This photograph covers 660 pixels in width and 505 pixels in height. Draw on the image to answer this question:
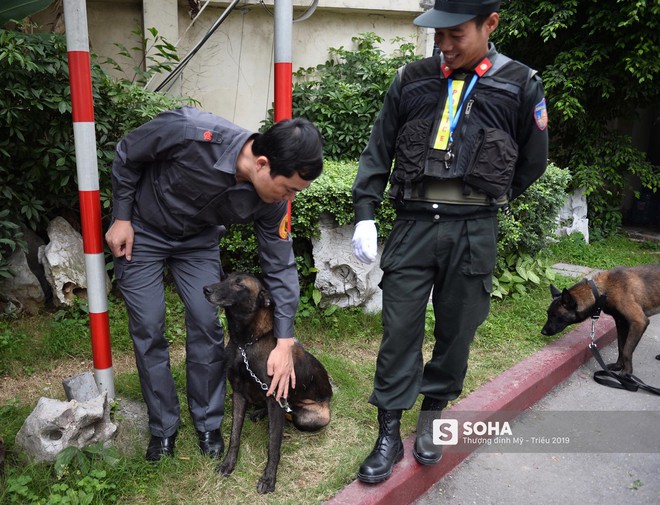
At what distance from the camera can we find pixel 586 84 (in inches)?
339

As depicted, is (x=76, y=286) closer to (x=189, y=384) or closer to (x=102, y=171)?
(x=102, y=171)

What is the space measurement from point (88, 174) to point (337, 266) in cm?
239

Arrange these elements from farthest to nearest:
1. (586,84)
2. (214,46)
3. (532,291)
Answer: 1. (586,84)
2. (214,46)
3. (532,291)

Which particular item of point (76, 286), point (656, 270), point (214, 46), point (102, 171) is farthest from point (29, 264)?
point (656, 270)

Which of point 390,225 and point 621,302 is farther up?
point 390,225

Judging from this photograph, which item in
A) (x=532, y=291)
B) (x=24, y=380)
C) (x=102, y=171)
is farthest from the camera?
(x=532, y=291)

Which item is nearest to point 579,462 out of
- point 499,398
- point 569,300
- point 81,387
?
point 499,398

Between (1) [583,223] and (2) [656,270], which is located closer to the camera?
(2) [656,270]

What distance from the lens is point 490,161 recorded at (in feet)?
8.63

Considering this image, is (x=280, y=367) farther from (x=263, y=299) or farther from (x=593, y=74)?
(x=593, y=74)

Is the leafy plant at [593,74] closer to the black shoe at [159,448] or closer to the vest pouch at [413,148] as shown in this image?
the vest pouch at [413,148]

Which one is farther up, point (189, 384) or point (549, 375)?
point (189, 384)

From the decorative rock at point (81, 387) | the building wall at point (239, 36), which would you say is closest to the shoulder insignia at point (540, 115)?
the decorative rock at point (81, 387)

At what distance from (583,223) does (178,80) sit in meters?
6.24
